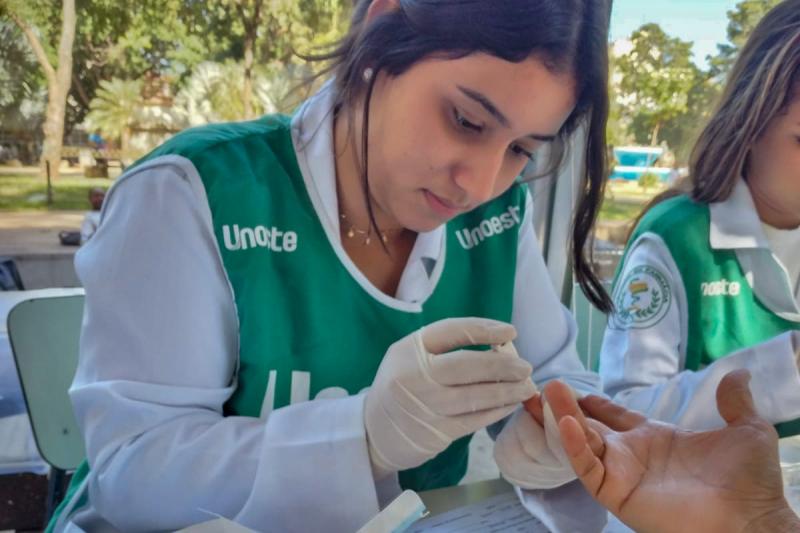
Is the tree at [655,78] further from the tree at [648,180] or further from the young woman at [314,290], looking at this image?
the young woman at [314,290]

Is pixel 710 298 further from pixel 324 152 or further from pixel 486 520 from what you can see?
pixel 324 152

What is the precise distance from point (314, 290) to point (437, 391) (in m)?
0.24

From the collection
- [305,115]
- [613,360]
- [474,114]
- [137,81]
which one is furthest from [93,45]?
[613,360]

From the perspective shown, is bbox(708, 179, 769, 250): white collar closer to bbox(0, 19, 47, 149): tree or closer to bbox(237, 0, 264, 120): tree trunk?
bbox(237, 0, 264, 120): tree trunk

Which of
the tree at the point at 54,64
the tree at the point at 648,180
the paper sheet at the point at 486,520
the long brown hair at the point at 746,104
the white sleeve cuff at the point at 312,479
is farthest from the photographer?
the tree at the point at 54,64

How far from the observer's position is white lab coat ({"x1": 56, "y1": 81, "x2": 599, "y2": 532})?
628 millimetres

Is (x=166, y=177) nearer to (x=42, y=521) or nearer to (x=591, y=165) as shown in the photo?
(x=591, y=165)

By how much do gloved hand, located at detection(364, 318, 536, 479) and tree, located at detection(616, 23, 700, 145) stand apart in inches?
52.0

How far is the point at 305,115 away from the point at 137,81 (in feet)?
4.29

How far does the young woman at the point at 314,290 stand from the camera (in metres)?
0.64

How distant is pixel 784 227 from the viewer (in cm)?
128

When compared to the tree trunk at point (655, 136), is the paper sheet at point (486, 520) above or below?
below

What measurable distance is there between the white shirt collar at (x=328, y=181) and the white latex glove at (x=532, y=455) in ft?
0.78

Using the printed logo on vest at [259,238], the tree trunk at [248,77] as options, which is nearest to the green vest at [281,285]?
the printed logo on vest at [259,238]
